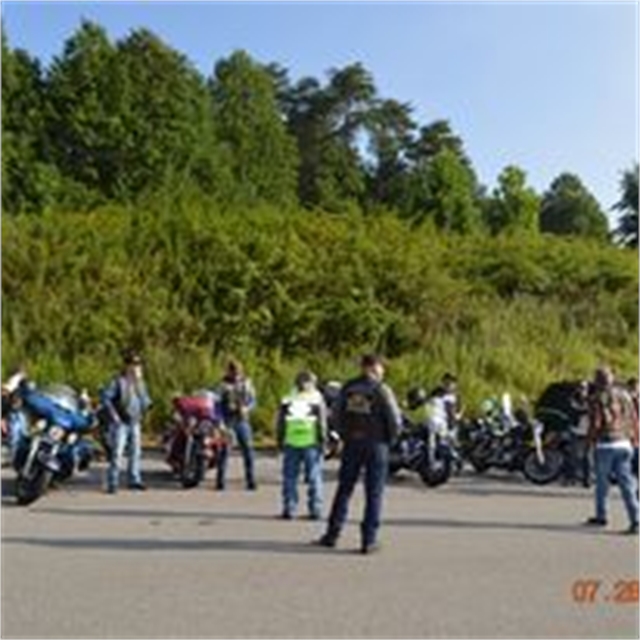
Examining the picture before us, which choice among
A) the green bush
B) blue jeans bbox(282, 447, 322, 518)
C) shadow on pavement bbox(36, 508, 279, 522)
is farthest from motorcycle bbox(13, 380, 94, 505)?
the green bush

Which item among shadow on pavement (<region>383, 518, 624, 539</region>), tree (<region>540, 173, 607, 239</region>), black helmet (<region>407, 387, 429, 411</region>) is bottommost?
shadow on pavement (<region>383, 518, 624, 539</region>)

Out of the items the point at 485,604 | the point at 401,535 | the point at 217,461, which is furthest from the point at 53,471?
the point at 485,604

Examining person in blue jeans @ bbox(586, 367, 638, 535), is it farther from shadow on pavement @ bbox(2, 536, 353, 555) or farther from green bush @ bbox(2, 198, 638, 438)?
green bush @ bbox(2, 198, 638, 438)

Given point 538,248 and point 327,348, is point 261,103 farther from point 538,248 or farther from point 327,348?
point 327,348

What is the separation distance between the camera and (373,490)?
Result: 11547 millimetres

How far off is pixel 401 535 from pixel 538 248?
1035 inches

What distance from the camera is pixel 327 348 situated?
29.9 m

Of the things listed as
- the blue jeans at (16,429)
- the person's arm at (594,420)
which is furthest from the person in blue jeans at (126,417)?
the person's arm at (594,420)

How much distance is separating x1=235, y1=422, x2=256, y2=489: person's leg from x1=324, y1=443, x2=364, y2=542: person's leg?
4.77 m

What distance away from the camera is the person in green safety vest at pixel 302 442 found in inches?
537

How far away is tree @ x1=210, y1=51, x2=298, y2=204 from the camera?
54.7m

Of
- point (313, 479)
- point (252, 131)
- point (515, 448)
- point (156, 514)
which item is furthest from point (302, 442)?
point (252, 131)

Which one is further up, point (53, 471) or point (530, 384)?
point (530, 384)

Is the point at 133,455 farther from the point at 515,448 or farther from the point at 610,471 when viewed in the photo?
the point at 610,471
